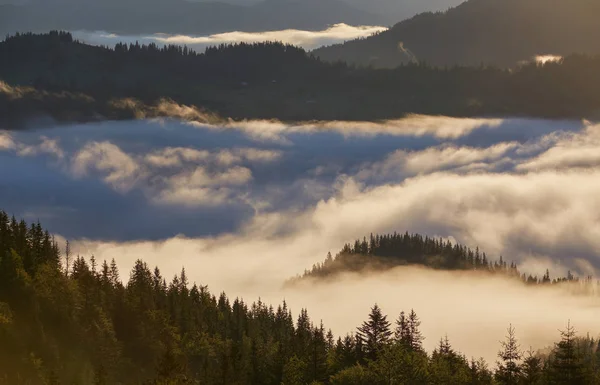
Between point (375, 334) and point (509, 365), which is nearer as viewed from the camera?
point (509, 365)

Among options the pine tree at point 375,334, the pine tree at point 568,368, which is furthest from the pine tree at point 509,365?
the pine tree at point 375,334

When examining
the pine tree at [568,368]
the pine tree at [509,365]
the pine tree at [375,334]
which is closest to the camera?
the pine tree at [568,368]

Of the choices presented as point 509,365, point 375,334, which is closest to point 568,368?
point 509,365

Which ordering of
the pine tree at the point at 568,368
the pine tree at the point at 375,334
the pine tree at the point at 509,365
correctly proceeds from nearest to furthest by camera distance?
1. the pine tree at the point at 568,368
2. the pine tree at the point at 509,365
3. the pine tree at the point at 375,334

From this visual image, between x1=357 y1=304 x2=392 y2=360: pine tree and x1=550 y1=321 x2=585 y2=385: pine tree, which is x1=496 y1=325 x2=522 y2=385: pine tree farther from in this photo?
x1=357 y1=304 x2=392 y2=360: pine tree

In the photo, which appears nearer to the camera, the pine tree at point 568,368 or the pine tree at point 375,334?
the pine tree at point 568,368

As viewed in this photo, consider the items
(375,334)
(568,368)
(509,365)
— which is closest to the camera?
(568,368)

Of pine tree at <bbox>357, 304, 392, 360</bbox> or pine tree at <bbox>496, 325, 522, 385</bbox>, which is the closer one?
pine tree at <bbox>496, 325, 522, 385</bbox>

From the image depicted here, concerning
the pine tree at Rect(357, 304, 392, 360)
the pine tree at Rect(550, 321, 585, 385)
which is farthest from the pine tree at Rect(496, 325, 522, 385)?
the pine tree at Rect(357, 304, 392, 360)

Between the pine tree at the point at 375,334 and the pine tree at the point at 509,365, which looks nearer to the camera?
the pine tree at the point at 509,365

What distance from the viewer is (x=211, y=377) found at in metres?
179

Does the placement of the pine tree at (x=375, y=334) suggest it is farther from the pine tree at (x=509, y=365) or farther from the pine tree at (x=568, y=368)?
the pine tree at (x=568, y=368)

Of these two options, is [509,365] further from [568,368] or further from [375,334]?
[375,334]

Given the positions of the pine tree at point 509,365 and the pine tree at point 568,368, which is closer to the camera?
the pine tree at point 568,368
